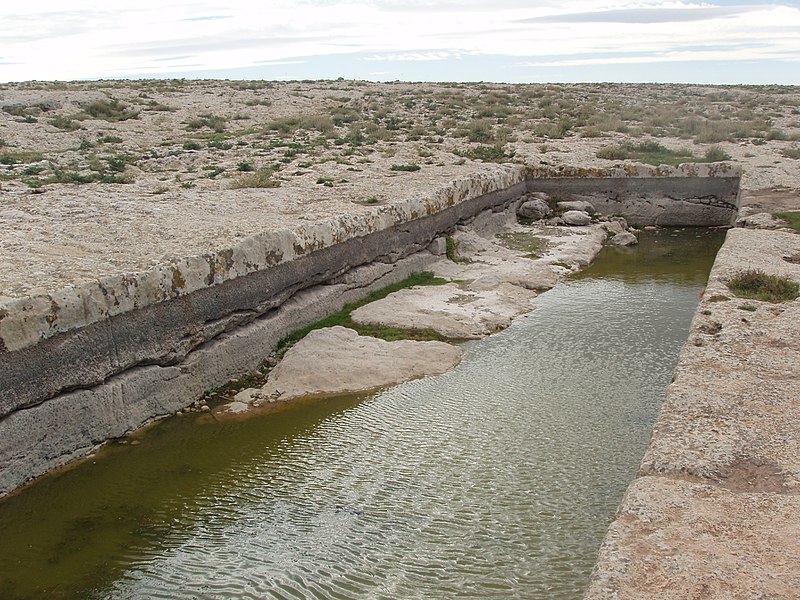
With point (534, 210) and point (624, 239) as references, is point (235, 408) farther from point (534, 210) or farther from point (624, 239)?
point (534, 210)

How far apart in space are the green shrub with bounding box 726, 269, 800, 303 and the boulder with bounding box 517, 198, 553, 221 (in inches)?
250

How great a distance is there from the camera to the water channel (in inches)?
168

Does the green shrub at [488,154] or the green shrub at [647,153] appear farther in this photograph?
the green shrub at [488,154]

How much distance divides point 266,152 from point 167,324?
855 cm

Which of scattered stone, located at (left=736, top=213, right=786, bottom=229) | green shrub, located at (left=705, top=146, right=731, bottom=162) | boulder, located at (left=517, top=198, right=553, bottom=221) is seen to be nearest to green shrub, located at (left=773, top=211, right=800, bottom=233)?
scattered stone, located at (left=736, top=213, right=786, bottom=229)

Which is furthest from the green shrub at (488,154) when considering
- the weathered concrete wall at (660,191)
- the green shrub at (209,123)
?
the green shrub at (209,123)

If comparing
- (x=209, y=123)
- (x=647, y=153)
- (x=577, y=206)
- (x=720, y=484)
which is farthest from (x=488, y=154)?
(x=720, y=484)

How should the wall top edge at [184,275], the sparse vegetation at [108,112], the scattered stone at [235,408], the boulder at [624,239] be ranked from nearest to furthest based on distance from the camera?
the wall top edge at [184,275]
the scattered stone at [235,408]
the boulder at [624,239]
the sparse vegetation at [108,112]

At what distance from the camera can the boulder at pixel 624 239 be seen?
12.4m

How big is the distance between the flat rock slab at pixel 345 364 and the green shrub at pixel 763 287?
104 inches

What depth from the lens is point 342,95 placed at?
28.2 m

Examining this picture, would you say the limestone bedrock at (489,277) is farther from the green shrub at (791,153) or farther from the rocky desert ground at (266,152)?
the green shrub at (791,153)

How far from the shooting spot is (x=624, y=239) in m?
12.4

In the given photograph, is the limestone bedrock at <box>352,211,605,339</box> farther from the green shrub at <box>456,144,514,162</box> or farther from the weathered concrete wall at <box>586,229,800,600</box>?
the weathered concrete wall at <box>586,229,800,600</box>
